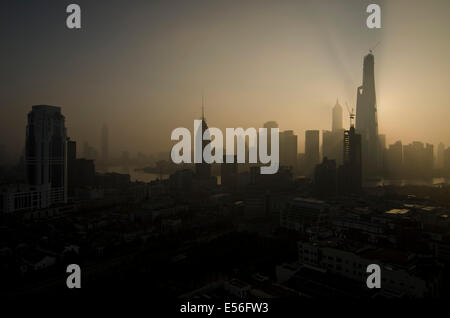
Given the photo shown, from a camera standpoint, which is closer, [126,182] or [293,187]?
[293,187]

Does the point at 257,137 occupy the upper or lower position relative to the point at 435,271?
upper

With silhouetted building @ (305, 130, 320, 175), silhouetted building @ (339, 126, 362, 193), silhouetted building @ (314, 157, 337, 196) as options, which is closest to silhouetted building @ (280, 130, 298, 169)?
silhouetted building @ (305, 130, 320, 175)

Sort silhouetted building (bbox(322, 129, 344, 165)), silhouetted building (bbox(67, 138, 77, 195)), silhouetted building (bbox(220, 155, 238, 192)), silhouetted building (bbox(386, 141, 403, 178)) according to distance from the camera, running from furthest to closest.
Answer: silhouetted building (bbox(386, 141, 403, 178)) < silhouetted building (bbox(322, 129, 344, 165)) < silhouetted building (bbox(220, 155, 238, 192)) < silhouetted building (bbox(67, 138, 77, 195))

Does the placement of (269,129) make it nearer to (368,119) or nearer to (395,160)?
(368,119)

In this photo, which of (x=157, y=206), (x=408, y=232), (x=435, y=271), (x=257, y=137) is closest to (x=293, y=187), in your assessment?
(x=257, y=137)

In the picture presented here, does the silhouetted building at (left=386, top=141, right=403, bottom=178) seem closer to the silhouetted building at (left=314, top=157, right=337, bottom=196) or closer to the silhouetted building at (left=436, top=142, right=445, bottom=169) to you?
the silhouetted building at (left=436, top=142, right=445, bottom=169)

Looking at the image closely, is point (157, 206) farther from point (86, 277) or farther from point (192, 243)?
point (86, 277)
